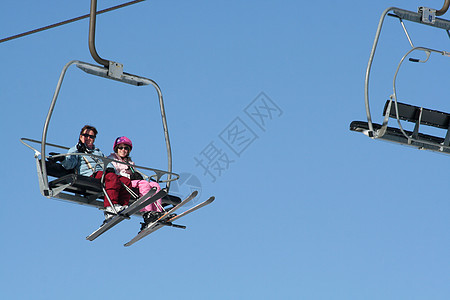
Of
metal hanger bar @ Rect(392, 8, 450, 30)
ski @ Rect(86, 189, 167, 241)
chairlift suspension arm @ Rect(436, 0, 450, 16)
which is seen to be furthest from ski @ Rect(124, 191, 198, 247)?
chairlift suspension arm @ Rect(436, 0, 450, 16)

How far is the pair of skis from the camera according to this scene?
529 inches

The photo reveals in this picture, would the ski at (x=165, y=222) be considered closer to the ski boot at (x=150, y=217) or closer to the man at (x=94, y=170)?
the ski boot at (x=150, y=217)

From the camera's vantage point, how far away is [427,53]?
12664 mm

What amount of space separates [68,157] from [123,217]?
3.99ft

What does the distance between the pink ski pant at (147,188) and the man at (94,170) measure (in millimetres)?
212

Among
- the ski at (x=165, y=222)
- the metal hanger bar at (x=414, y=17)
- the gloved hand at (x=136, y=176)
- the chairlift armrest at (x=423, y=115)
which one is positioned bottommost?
the ski at (x=165, y=222)

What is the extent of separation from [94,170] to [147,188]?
2.71ft

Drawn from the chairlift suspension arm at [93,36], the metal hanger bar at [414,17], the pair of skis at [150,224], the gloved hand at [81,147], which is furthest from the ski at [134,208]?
the metal hanger bar at [414,17]

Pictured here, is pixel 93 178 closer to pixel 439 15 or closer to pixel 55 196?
pixel 55 196

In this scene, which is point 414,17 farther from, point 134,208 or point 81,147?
point 81,147

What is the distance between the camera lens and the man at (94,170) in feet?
45.1

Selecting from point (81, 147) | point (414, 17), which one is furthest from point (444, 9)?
point (81, 147)

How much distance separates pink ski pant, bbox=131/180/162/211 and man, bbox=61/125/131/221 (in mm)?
212

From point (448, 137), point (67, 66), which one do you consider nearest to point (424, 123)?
point (448, 137)
